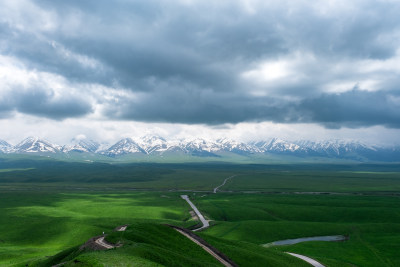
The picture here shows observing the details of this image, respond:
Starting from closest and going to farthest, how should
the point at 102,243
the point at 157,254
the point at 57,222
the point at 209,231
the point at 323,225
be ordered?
the point at 157,254, the point at 102,243, the point at 57,222, the point at 209,231, the point at 323,225

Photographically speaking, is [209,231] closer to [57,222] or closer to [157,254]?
[57,222]

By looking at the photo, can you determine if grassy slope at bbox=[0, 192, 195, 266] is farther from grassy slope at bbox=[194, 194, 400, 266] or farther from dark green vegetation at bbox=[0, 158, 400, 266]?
grassy slope at bbox=[194, 194, 400, 266]

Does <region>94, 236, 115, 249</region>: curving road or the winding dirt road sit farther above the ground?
<region>94, 236, 115, 249</region>: curving road

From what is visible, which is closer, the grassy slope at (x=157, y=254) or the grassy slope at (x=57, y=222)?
the grassy slope at (x=157, y=254)

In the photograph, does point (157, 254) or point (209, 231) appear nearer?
point (157, 254)

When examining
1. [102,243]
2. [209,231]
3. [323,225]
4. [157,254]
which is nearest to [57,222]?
[209,231]

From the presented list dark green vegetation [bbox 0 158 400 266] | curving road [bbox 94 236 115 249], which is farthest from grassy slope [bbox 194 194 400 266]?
curving road [bbox 94 236 115 249]

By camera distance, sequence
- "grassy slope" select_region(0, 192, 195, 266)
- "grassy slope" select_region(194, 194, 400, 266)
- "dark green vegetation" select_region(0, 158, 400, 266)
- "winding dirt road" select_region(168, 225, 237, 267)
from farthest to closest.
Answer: "grassy slope" select_region(194, 194, 400, 266), "grassy slope" select_region(0, 192, 195, 266), "winding dirt road" select_region(168, 225, 237, 267), "dark green vegetation" select_region(0, 158, 400, 266)

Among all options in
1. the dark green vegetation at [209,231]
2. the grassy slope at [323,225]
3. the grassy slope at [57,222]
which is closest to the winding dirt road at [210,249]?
the dark green vegetation at [209,231]

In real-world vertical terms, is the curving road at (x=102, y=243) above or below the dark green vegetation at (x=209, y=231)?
above

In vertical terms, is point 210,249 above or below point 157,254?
below

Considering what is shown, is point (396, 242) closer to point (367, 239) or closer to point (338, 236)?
point (367, 239)

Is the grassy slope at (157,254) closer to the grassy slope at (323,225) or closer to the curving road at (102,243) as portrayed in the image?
the curving road at (102,243)
